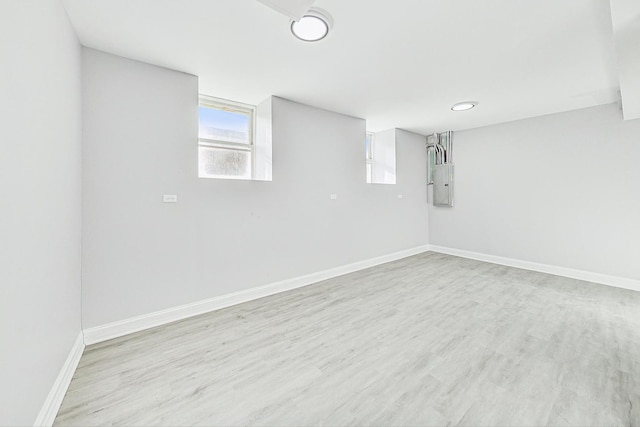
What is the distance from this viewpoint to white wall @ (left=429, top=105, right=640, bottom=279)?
137 inches

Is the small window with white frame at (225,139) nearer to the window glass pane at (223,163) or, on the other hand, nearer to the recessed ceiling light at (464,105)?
the window glass pane at (223,163)

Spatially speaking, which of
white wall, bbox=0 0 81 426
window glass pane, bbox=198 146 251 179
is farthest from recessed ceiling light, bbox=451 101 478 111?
white wall, bbox=0 0 81 426

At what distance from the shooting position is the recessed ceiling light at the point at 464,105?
141 inches

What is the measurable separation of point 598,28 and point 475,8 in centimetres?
112

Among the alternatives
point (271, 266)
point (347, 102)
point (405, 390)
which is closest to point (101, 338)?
point (271, 266)

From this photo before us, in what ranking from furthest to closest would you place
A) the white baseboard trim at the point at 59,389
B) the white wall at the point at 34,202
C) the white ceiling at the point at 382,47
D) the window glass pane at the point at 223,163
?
the window glass pane at the point at 223,163, the white ceiling at the point at 382,47, the white baseboard trim at the point at 59,389, the white wall at the point at 34,202

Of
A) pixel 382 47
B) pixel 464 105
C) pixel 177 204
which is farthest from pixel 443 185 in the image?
pixel 177 204

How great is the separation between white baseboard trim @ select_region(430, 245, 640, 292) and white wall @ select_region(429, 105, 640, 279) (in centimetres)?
7

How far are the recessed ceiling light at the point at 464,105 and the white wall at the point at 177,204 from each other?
1764 mm

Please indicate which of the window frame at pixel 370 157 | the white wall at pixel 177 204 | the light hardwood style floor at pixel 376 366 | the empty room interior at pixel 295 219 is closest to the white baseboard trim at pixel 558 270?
the empty room interior at pixel 295 219

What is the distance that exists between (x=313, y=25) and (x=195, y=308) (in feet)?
9.56

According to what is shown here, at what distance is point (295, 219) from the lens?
11.7 feet

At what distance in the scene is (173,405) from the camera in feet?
4.97

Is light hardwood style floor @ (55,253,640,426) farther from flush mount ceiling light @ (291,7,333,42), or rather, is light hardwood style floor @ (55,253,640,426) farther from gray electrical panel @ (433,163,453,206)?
gray electrical panel @ (433,163,453,206)
